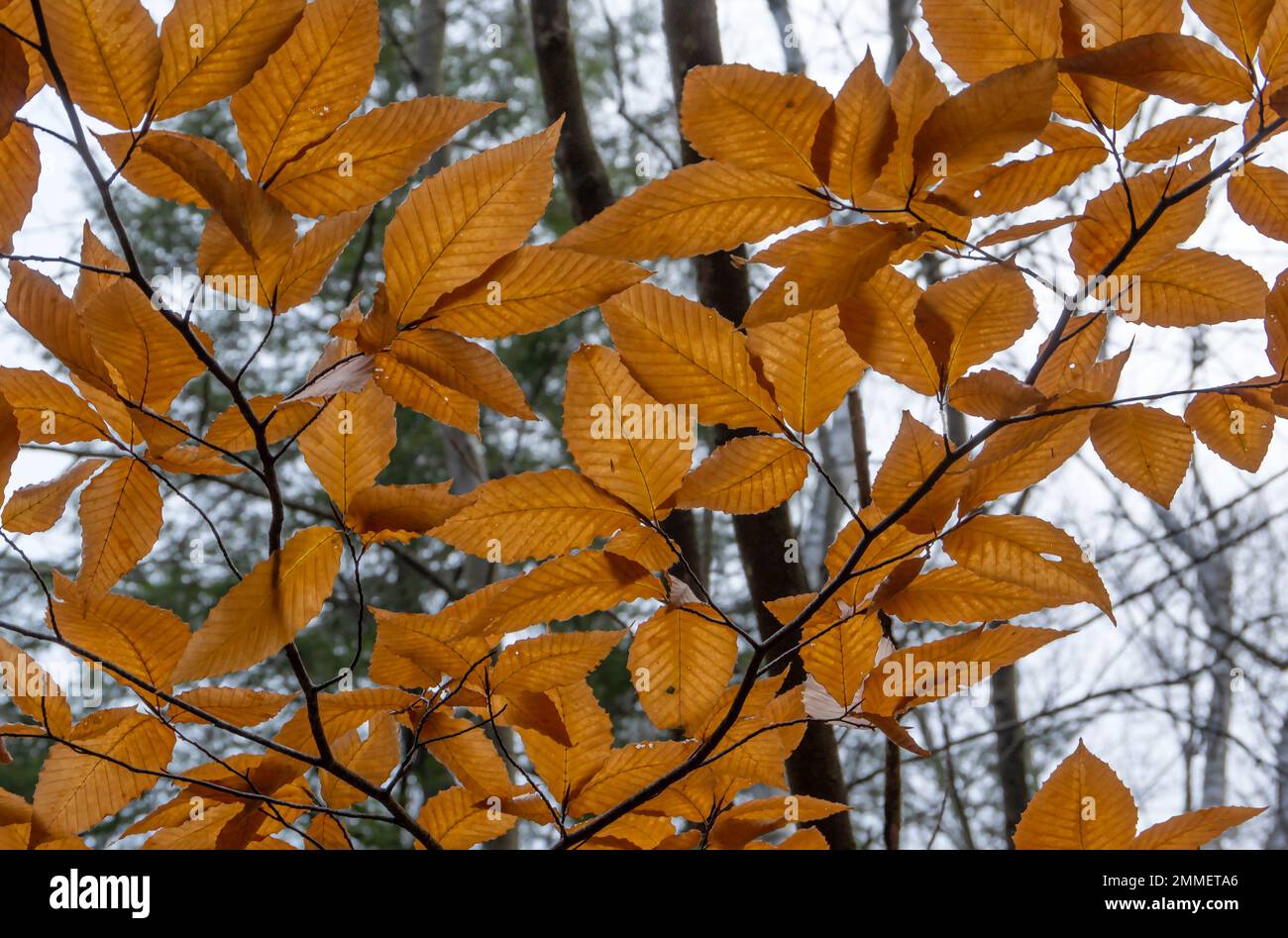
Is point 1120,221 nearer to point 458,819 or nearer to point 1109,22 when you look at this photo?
point 1109,22

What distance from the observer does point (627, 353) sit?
1.85ft

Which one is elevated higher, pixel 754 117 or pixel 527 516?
pixel 754 117

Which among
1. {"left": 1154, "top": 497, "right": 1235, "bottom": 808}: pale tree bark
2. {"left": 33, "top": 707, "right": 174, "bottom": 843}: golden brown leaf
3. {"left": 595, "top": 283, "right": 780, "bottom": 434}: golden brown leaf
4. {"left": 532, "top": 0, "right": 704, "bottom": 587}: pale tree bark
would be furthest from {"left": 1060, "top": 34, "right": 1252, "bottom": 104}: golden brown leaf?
{"left": 1154, "top": 497, "right": 1235, "bottom": 808}: pale tree bark

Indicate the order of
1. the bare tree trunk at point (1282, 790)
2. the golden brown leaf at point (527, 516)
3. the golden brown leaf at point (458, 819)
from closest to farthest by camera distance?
the golden brown leaf at point (527, 516), the golden brown leaf at point (458, 819), the bare tree trunk at point (1282, 790)

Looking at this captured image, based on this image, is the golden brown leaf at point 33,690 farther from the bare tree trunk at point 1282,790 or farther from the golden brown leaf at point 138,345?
the bare tree trunk at point 1282,790

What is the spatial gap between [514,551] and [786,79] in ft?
1.00

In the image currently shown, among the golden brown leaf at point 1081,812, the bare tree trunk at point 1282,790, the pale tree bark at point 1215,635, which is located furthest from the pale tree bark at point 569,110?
the bare tree trunk at point 1282,790

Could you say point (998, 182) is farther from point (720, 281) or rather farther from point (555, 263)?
point (720, 281)

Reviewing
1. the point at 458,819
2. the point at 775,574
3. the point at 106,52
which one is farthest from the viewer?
the point at 775,574

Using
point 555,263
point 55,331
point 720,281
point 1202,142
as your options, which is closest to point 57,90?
point 55,331

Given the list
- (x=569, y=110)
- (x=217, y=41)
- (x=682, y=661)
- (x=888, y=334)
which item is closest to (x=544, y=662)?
(x=682, y=661)

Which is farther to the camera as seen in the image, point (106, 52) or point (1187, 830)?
point (1187, 830)

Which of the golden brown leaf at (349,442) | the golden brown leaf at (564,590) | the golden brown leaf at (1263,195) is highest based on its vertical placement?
the golden brown leaf at (1263,195)

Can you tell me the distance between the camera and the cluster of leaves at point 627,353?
513mm
